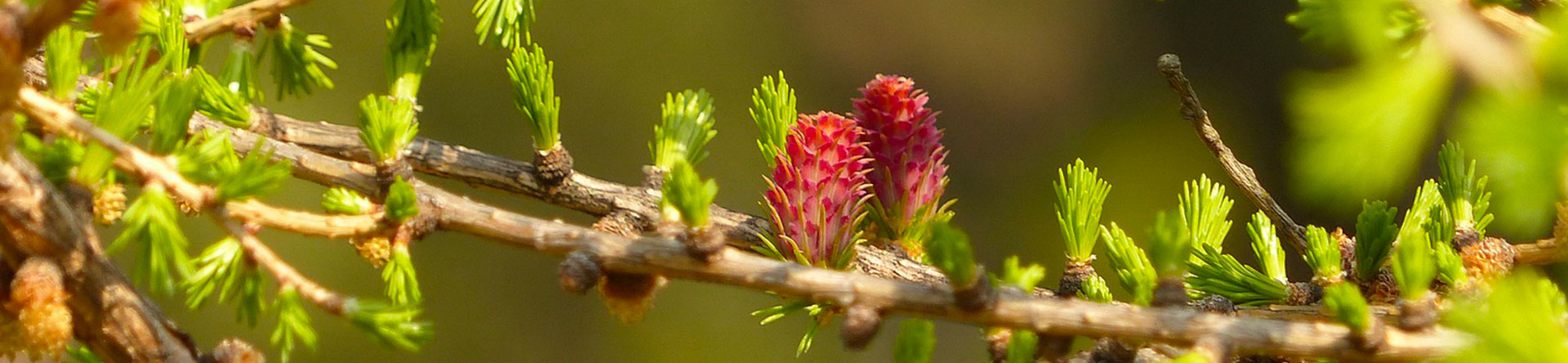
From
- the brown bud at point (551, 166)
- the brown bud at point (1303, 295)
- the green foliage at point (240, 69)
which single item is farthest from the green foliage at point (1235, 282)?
the green foliage at point (240, 69)

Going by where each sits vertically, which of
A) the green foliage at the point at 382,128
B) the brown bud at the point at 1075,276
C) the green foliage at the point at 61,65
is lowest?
the green foliage at the point at 61,65

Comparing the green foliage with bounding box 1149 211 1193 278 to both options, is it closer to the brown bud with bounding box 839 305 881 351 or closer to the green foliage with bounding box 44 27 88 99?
the brown bud with bounding box 839 305 881 351

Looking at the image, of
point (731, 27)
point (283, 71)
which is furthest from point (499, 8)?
point (731, 27)

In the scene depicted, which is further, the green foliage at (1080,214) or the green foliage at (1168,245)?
the green foliage at (1080,214)

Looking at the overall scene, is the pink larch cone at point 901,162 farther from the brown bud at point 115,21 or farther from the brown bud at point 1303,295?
the brown bud at point 115,21

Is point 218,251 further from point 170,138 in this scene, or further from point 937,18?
point 937,18

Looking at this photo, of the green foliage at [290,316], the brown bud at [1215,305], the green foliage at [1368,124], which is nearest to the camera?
the green foliage at [1368,124]
